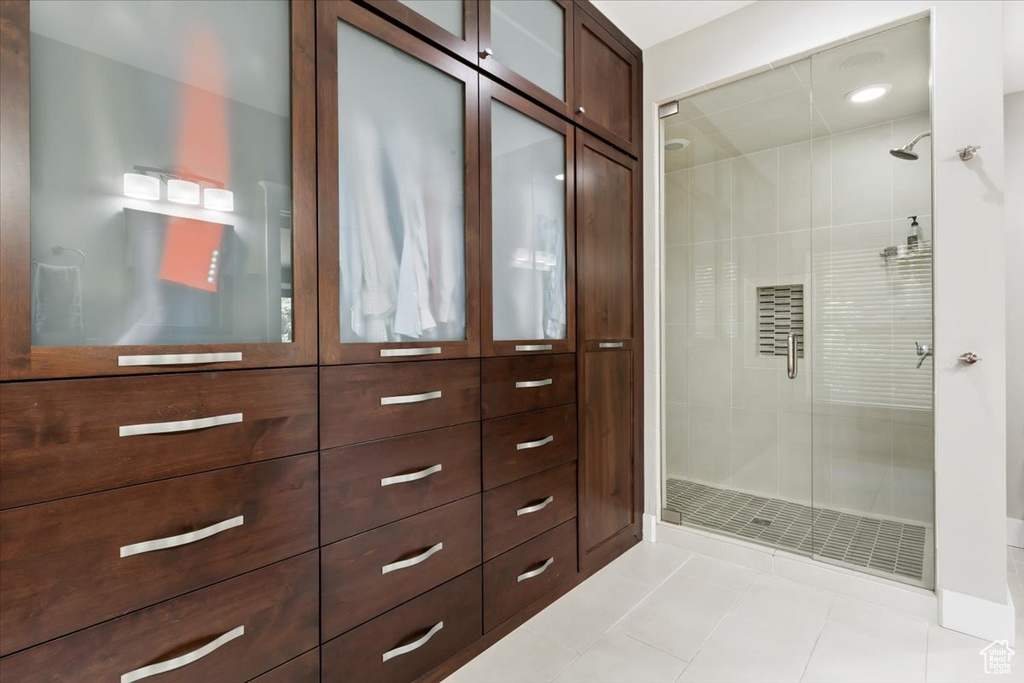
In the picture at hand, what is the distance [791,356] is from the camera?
2.50 m

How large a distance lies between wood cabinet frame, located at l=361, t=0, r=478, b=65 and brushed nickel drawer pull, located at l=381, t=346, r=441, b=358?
3.32ft

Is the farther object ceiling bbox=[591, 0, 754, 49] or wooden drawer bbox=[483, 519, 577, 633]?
ceiling bbox=[591, 0, 754, 49]

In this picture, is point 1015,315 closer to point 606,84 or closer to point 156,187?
point 606,84

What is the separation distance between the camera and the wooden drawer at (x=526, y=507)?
1889 millimetres

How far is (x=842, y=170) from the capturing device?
234cm

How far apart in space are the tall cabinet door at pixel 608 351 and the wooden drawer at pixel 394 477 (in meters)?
0.79

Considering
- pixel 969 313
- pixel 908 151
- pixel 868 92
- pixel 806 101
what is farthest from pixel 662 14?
pixel 969 313

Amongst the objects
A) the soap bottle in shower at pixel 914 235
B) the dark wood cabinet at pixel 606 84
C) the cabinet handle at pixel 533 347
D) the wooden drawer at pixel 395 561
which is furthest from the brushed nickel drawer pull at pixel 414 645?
the soap bottle in shower at pixel 914 235

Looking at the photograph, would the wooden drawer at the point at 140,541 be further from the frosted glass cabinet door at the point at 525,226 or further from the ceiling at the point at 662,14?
the ceiling at the point at 662,14

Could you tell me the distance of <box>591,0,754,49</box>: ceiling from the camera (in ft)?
8.13

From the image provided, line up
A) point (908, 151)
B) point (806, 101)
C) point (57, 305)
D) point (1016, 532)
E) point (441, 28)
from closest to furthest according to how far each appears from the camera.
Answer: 1. point (57, 305)
2. point (441, 28)
3. point (908, 151)
4. point (806, 101)
5. point (1016, 532)

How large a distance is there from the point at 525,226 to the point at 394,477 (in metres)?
1.12

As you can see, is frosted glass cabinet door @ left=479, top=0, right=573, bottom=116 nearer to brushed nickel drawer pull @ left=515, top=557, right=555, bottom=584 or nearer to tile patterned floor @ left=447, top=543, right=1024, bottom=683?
brushed nickel drawer pull @ left=515, top=557, right=555, bottom=584

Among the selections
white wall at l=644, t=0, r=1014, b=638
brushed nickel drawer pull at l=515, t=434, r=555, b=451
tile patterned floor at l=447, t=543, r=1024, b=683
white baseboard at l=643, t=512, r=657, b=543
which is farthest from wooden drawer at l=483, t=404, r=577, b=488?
white wall at l=644, t=0, r=1014, b=638
